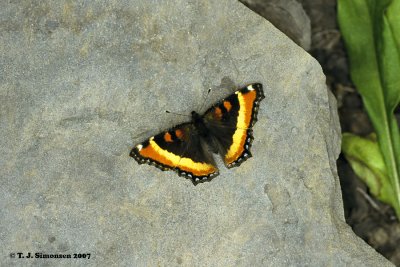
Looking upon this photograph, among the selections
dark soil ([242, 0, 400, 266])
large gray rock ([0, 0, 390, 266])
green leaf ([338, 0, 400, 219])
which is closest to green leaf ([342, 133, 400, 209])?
green leaf ([338, 0, 400, 219])

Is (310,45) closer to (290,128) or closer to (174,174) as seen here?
(290,128)

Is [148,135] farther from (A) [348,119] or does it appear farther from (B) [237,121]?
(A) [348,119]

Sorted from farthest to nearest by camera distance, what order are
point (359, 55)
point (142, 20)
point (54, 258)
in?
point (359, 55), point (142, 20), point (54, 258)

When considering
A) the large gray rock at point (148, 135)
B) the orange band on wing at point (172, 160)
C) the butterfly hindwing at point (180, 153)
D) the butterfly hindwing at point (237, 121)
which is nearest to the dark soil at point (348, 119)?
the large gray rock at point (148, 135)

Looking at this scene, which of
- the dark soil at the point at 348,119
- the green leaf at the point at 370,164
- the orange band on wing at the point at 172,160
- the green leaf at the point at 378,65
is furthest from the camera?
the dark soil at the point at 348,119

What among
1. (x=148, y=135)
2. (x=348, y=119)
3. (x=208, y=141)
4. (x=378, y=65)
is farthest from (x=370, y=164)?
(x=148, y=135)

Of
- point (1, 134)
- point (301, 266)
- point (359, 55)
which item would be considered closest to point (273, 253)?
point (301, 266)

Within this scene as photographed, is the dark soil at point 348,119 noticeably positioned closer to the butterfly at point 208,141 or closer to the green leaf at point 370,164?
the green leaf at point 370,164
